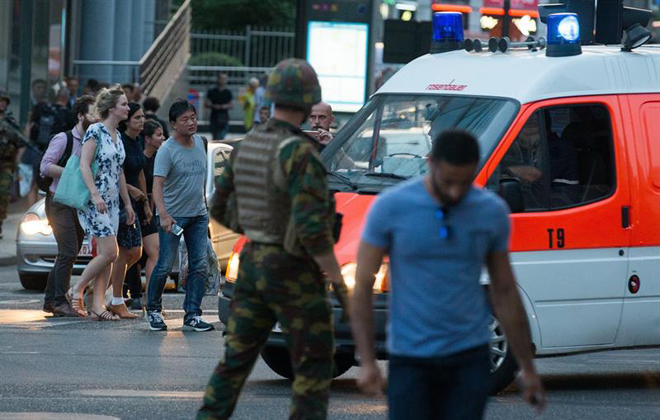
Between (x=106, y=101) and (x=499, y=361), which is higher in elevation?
(x=106, y=101)

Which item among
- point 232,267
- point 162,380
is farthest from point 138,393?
point 232,267

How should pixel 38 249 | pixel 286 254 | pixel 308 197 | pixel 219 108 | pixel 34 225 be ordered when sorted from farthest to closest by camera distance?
pixel 219 108 → pixel 34 225 → pixel 38 249 → pixel 286 254 → pixel 308 197

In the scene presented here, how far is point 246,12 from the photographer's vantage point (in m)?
56.8

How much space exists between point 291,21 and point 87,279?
148 feet

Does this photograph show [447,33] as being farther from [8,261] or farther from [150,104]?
[8,261]

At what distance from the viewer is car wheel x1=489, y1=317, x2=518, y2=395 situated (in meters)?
8.64

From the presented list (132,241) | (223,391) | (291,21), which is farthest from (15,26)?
(291,21)

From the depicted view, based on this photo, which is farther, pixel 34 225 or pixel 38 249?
pixel 34 225

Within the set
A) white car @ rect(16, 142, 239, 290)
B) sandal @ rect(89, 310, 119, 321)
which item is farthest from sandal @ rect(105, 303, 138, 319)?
white car @ rect(16, 142, 239, 290)

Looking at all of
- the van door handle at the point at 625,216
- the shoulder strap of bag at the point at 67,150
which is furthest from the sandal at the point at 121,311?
the van door handle at the point at 625,216

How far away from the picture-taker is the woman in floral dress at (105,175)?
38.2ft

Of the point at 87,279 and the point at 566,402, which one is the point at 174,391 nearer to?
the point at 566,402

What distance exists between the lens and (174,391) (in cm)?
875

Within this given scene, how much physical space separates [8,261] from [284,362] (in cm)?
916
